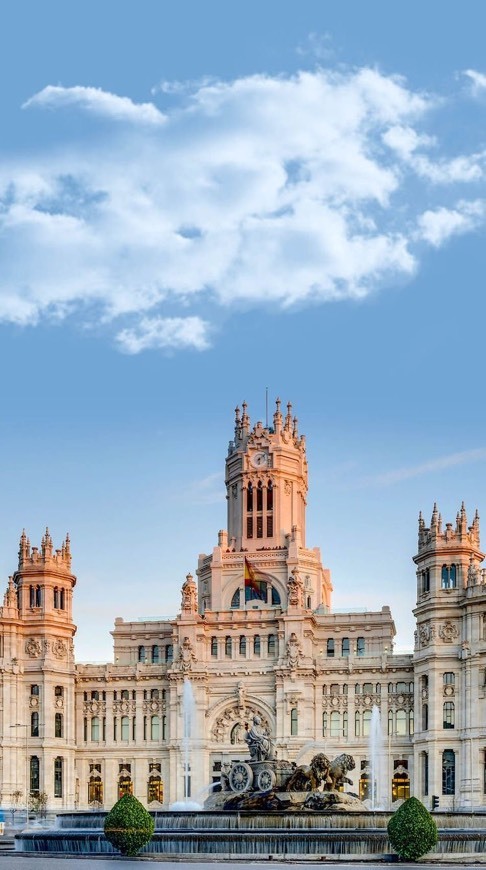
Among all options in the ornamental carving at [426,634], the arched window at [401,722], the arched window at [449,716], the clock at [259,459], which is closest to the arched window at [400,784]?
the arched window at [401,722]

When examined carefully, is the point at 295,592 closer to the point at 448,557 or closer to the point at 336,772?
the point at 448,557

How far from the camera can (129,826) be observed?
2576 inches

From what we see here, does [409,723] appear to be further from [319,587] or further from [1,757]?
[1,757]

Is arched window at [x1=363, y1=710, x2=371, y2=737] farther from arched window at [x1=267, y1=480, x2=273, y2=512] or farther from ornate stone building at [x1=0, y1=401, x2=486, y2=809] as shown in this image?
arched window at [x1=267, y1=480, x2=273, y2=512]

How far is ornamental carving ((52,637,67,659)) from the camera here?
14685cm

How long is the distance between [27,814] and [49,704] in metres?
15.3

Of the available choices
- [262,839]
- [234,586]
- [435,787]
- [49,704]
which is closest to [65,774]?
[49,704]

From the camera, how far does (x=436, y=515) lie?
139 m

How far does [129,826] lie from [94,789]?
85.2 metres

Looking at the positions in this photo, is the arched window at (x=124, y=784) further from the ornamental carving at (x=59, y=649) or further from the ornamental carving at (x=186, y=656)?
the ornamental carving at (x=59, y=649)

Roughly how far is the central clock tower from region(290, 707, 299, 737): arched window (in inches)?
733

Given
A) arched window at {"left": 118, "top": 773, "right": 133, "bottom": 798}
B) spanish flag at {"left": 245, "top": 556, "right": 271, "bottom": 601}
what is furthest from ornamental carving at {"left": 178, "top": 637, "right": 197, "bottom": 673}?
arched window at {"left": 118, "top": 773, "right": 133, "bottom": 798}

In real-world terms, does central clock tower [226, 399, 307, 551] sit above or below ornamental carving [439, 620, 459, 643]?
above

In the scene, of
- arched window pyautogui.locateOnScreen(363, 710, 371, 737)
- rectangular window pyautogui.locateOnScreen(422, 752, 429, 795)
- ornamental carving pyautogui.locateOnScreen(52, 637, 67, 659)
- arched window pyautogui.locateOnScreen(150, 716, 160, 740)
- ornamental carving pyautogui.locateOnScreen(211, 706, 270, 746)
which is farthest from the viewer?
arched window pyautogui.locateOnScreen(150, 716, 160, 740)
